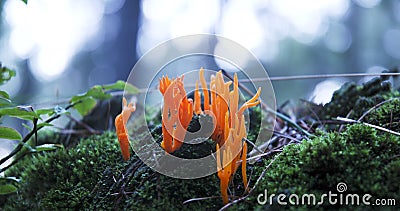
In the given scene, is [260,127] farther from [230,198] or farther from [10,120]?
[10,120]

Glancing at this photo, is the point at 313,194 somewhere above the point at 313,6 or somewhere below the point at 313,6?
below

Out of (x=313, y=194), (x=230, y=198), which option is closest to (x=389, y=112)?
(x=313, y=194)

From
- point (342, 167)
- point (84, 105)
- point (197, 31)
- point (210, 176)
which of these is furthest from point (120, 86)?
point (197, 31)

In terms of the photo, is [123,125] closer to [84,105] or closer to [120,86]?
[120,86]

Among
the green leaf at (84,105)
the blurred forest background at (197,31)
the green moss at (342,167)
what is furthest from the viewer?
the blurred forest background at (197,31)

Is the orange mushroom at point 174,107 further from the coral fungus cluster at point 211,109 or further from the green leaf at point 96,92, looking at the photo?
the green leaf at point 96,92

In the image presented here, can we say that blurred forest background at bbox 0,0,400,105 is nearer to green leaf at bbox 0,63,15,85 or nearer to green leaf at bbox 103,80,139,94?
green leaf at bbox 103,80,139,94

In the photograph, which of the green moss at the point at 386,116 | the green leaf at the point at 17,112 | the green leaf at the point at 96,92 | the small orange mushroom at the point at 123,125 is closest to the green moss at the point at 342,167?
the green moss at the point at 386,116
